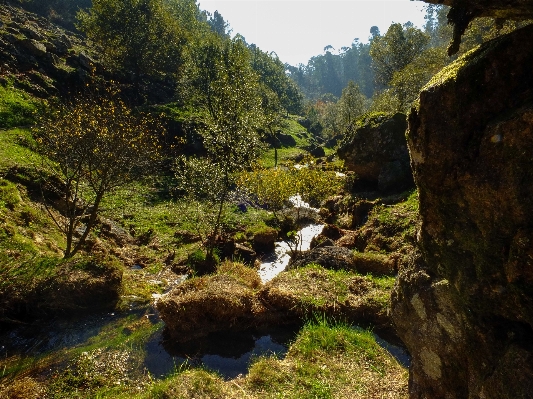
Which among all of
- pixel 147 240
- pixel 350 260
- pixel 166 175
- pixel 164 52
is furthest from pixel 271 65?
pixel 350 260

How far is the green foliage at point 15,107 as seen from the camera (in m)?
28.7

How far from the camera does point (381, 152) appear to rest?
82.8 ft

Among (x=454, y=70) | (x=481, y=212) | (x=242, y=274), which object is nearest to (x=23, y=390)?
(x=242, y=274)

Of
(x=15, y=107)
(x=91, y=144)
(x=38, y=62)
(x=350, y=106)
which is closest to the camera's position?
(x=91, y=144)

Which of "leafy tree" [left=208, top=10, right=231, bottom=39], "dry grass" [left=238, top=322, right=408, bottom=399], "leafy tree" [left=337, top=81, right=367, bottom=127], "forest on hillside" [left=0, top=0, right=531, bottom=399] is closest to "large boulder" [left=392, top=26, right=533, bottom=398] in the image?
"forest on hillside" [left=0, top=0, right=531, bottom=399]

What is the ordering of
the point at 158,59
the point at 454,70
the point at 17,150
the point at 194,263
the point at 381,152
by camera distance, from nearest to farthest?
the point at 454,70, the point at 194,263, the point at 17,150, the point at 381,152, the point at 158,59

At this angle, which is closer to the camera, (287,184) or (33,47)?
(287,184)

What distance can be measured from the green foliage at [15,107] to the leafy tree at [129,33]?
48.4 feet

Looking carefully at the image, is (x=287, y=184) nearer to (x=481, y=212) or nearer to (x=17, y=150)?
(x=481, y=212)

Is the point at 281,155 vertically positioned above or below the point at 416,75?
below

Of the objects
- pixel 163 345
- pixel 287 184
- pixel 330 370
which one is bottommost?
pixel 163 345

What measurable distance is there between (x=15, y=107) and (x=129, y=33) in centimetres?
2243

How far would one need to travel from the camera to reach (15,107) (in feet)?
100

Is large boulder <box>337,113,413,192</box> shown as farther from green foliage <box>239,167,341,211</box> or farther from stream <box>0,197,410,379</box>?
stream <box>0,197,410,379</box>
